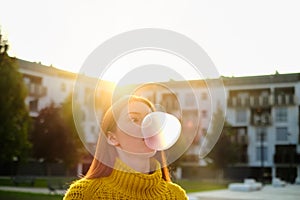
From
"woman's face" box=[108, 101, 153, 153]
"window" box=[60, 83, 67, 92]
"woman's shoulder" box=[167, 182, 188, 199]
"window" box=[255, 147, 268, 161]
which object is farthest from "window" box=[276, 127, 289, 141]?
"woman's face" box=[108, 101, 153, 153]

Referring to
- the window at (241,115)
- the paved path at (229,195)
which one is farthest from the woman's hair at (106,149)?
the window at (241,115)

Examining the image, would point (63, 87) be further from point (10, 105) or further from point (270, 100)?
point (10, 105)

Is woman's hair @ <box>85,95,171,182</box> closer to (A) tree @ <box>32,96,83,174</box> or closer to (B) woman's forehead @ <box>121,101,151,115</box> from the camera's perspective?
(B) woman's forehead @ <box>121,101,151,115</box>

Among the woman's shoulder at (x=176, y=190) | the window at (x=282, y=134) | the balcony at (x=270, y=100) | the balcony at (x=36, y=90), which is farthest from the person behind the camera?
the window at (x=282, y=134)

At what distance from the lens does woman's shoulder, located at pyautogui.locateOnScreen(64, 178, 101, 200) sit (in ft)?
6.65

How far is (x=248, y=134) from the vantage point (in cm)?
6397

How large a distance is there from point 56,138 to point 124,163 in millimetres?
42309

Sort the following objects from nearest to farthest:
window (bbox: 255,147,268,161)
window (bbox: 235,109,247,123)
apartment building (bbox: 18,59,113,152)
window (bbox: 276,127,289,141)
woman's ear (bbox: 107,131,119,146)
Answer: woman's ear (bbox: 107,131,119,146) → apartment building (bbox: 18,59,113,152) → window (bbox: 255,147,268,161) → window (bbox: 276,127,289,141) → window (bbox: 235,109,247,123)

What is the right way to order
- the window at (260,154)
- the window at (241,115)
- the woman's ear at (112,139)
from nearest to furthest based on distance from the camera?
the woman's ear at (112,139) → the window at (260,154) → the window at (241,115)

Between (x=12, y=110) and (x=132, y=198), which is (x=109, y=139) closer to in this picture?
(x=132, y=198)

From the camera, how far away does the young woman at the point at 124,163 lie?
1.94 meters

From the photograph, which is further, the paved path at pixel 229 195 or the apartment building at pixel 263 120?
the apartment building at pixel 263 120

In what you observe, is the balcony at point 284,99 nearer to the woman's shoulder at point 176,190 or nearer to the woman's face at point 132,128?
the woman's shoulder at point 176,190

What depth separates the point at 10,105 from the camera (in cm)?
2669
